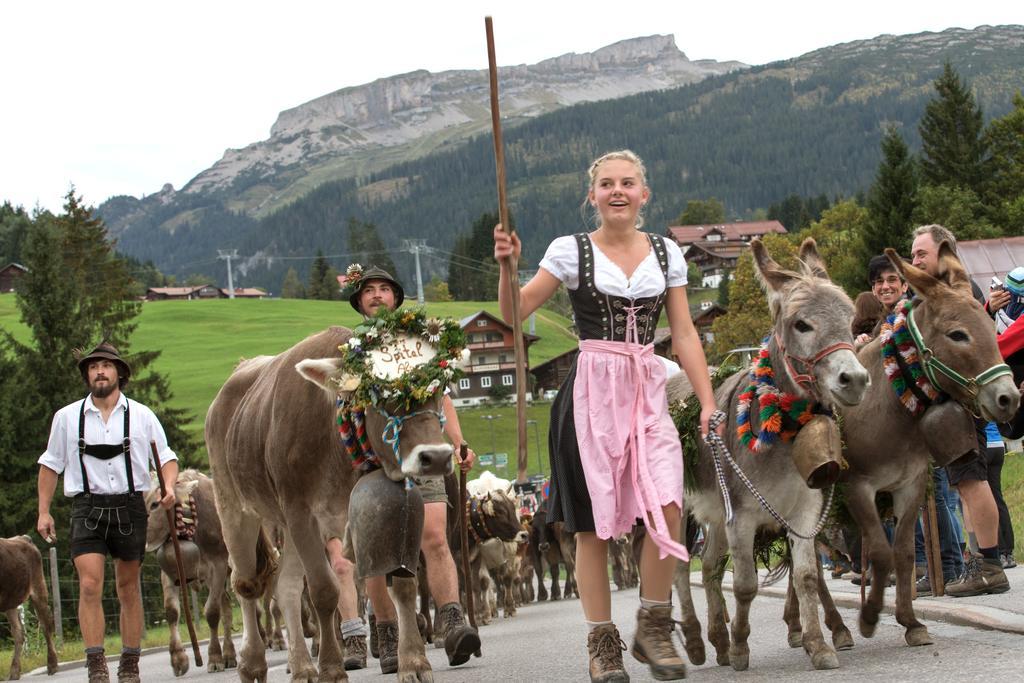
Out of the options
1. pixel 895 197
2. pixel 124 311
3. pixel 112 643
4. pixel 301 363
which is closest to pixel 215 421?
pixel 301 363

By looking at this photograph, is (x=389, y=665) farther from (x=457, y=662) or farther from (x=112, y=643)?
(x=112, y=643)

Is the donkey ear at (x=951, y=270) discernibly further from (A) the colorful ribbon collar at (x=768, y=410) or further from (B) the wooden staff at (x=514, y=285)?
(B) the wooden staff at (x=514, y=285)

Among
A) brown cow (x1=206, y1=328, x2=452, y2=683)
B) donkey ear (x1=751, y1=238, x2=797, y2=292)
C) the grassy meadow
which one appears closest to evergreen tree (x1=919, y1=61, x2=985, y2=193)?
the grassy meadow

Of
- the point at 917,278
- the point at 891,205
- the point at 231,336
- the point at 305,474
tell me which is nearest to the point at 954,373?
the point at 917,278

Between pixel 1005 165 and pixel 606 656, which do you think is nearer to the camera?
pixel 606 656

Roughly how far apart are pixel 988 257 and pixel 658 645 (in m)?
28.7

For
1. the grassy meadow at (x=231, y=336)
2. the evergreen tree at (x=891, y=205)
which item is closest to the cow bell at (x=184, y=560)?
the evergreen tree at (x=891, y=205)

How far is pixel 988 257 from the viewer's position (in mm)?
33625

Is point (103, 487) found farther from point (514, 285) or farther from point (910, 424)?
point (910, 424)

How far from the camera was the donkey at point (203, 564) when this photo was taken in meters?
13.2

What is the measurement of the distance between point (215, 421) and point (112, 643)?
12.9 metres

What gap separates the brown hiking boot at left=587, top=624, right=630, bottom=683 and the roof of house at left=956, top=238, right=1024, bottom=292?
26.7 meters

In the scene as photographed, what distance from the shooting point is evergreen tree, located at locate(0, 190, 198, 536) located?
41438mm

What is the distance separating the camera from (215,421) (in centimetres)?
1033
